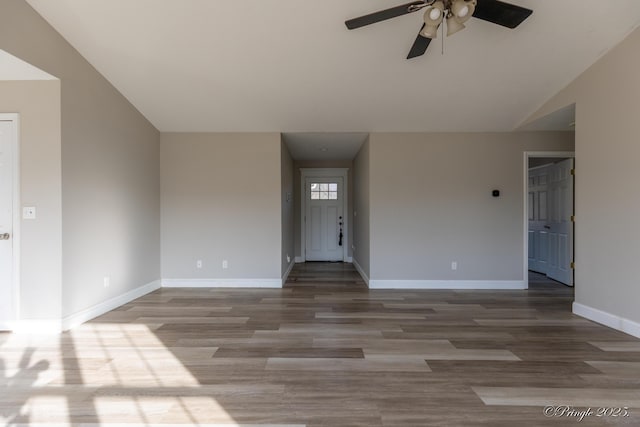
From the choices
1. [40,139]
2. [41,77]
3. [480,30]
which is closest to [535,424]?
[480,30]

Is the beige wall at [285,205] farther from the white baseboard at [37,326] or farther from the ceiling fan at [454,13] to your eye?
the ceiling fan at [454,13]

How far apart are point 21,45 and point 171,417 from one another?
119 inches

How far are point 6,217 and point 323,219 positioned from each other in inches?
206

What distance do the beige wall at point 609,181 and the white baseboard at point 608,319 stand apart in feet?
0.13

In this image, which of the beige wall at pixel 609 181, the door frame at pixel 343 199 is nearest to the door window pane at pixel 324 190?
the door frame at pixel 343 199

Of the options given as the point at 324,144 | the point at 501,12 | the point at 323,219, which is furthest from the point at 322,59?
the point at 323,219

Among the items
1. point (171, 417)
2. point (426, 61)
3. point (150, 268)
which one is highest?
point (426, 61)

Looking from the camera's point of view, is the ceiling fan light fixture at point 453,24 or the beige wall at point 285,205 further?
the beige wall at point 285,205

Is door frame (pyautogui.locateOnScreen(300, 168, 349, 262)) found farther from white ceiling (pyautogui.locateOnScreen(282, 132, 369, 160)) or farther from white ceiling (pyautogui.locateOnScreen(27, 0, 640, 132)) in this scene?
white ceiling (pyautogui.locateOnScreen(27, 0, 640, 132))

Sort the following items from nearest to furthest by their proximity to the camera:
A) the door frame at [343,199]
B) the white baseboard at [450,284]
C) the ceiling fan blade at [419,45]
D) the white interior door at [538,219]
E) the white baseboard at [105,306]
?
1. the ceiling fan blade at [419,45]
2. the white baseboard at [105,306]
3. the white baseboard at [450,284]
4. the white interior door at [538,219]
5. the door frame at [343,199]

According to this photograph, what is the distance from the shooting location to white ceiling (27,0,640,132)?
104 inches

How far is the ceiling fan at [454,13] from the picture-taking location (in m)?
2.01

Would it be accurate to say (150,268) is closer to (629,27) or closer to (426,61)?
(426,61)

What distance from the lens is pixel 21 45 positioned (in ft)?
8.17
